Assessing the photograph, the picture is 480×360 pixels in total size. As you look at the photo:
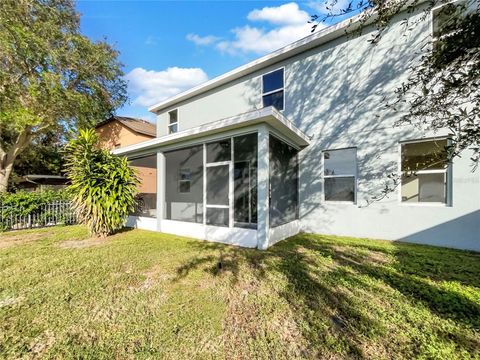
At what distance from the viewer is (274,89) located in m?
9.16

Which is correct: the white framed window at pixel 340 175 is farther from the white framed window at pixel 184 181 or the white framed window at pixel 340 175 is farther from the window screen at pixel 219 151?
the white framed window at pixel 184 181

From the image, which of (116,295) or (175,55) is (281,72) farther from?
(116,295)

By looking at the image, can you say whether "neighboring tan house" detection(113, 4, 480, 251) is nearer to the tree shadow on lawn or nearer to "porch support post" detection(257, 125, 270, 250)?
"porch support post" detection(257, 125, 270, 250)

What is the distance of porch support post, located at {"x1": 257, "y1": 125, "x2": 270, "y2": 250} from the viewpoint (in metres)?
5.64

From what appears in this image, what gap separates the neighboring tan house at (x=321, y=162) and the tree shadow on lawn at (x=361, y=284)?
2.99 ft

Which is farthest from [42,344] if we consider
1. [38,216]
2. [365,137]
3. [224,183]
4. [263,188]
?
[38,216]

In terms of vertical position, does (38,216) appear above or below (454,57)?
below

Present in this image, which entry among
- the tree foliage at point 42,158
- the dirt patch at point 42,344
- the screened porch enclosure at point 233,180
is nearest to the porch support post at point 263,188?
the screened porch enclosure at point 233,180

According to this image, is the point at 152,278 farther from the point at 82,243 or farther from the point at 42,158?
the point at 42,158

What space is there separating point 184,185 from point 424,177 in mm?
7568

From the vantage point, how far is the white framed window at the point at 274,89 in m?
8.95

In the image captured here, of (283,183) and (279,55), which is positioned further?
(279,55)

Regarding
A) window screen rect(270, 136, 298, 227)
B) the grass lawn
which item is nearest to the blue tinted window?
window screen rect(270, 136, 298, 227)

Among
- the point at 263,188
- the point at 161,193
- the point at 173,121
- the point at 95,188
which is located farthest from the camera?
the point at 173,121
